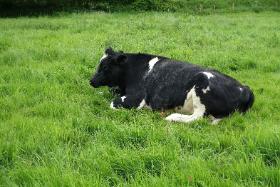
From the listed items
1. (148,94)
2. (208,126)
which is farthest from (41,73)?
(208,126)

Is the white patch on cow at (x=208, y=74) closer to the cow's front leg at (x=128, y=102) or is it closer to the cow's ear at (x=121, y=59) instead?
the cow's front leg at (x=128, y=102)

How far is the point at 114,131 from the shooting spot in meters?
7.34

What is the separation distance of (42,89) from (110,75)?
153 cm

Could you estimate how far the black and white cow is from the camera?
329 inches

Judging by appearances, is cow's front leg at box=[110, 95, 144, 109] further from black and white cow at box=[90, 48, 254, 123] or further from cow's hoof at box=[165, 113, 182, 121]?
cow's hoof at box=[165, 113, 182, 121]

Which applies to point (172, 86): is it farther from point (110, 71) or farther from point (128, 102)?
point (110, 71)

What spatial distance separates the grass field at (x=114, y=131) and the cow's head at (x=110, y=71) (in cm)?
27

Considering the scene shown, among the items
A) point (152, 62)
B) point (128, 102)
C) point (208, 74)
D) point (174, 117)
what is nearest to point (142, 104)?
point (128, 102)

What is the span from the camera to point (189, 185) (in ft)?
17.3

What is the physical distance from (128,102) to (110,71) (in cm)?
134

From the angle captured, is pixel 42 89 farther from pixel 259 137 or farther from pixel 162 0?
pixel 162 0

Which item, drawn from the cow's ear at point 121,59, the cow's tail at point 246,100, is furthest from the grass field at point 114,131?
the cow's ear at point 121,59

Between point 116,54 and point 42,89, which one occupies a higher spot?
point 116,54

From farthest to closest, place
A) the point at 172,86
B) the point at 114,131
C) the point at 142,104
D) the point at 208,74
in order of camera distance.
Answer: the point at 142,104
the point at 172,86
the point at 208,74
the point at 114,131
